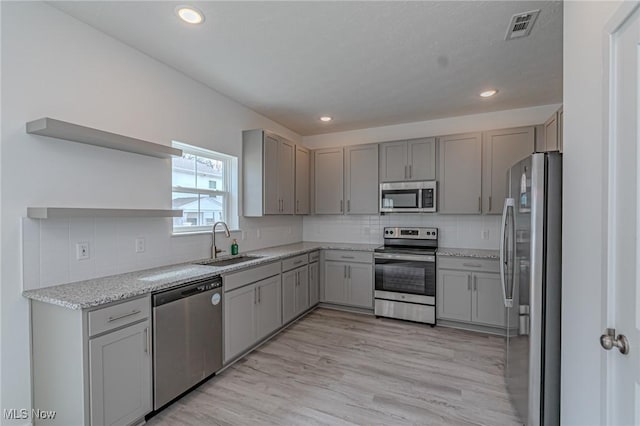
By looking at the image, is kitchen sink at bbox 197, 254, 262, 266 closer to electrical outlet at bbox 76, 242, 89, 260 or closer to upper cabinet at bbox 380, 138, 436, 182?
electrical outlet at bbox 76, 242, 89, 260

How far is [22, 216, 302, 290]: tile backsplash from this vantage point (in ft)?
6.08

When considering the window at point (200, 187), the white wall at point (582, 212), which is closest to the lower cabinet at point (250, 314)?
the window at point (200, 187)

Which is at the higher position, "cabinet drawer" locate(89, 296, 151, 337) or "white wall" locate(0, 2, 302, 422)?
"white wall" locate(0, 2, 302, 422)

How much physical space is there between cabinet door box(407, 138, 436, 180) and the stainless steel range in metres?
0.76

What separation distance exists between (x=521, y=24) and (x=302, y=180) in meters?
3.07

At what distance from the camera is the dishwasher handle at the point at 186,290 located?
2036 millimetres

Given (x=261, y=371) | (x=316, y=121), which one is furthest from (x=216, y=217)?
(x=316, y=121)

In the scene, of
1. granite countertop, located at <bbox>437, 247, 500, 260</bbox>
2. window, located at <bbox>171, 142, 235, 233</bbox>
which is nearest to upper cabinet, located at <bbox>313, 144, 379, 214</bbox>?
granite countertop, located at <bbox>437, 247, 500, 260</bbox>

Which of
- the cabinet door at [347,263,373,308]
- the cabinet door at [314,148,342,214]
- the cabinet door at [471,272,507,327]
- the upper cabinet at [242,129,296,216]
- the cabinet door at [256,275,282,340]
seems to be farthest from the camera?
the cabinet door at [314,148,342,214]

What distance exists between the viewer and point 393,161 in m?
4.16

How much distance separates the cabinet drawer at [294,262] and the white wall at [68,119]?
3.86ft

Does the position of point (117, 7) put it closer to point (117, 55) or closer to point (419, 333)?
point (117, 55)

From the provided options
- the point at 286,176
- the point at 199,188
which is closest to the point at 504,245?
the point at 286,176

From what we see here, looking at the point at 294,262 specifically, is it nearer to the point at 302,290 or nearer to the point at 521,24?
the point at 302,290
